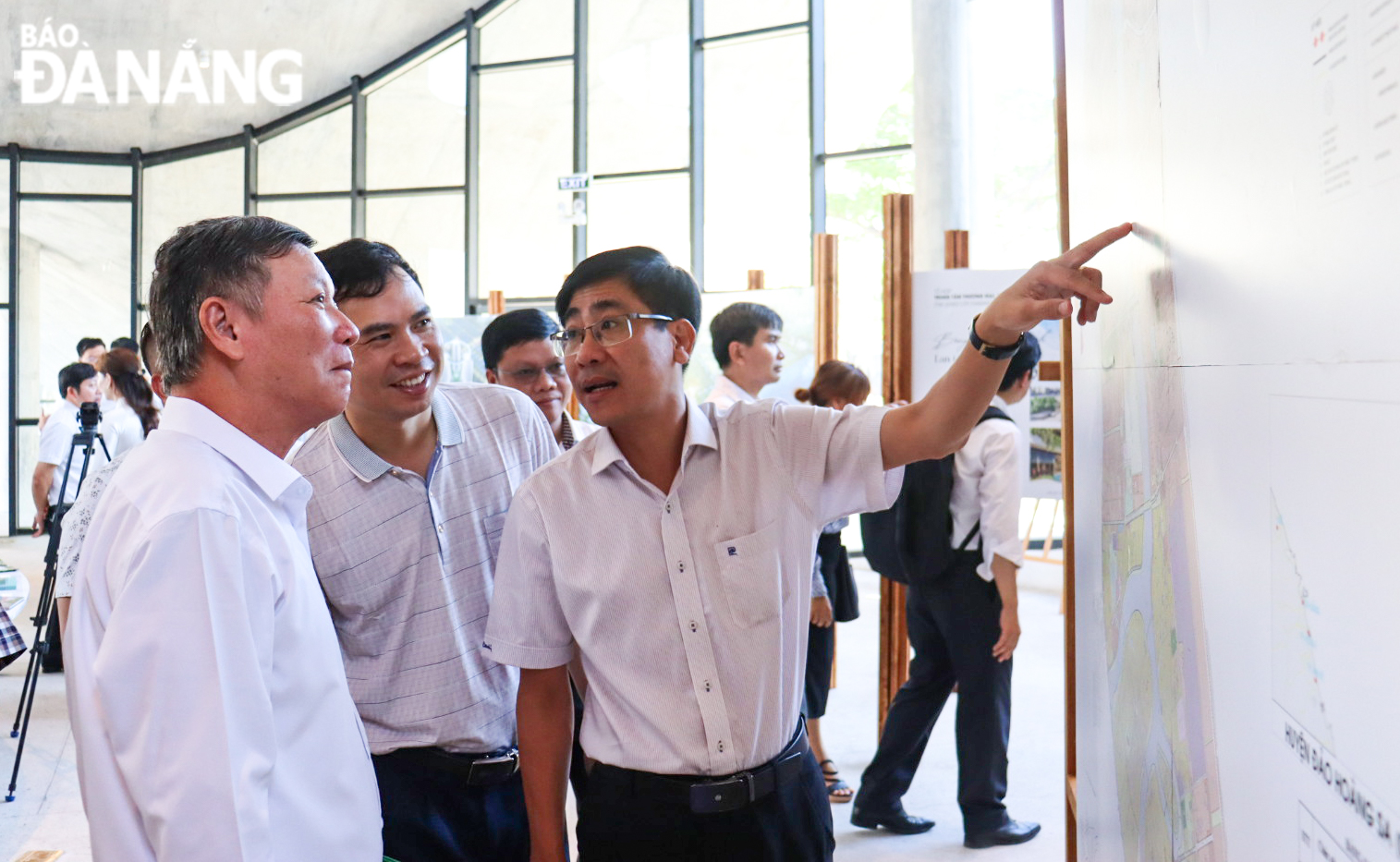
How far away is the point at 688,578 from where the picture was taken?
1.67 metres

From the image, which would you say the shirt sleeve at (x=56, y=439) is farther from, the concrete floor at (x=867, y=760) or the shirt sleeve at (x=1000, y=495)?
the shirt sleeve at (x=1000, y=495)

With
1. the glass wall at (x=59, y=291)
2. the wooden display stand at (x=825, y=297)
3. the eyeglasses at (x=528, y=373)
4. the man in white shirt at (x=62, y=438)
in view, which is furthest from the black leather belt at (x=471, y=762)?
the glass wall at (x=59, y=291)

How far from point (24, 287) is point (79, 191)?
1.19 metres

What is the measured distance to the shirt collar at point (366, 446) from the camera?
181 cm

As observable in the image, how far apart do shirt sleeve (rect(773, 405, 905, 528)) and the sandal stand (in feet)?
8.41

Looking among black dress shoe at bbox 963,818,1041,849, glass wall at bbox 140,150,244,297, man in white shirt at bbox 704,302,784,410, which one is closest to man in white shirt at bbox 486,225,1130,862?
black dress shoe at bbox 963,818,1041,849

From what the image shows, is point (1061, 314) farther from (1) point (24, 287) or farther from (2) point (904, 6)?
(1) point (24, 287)

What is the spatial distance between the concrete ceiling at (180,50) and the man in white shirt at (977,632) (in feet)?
29.3

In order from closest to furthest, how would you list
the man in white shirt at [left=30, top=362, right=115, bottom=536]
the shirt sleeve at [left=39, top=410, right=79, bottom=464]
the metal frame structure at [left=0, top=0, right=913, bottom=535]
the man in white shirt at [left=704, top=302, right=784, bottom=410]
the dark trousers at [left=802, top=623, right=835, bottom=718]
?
the dark trousers at [left=802, top=623, right=835, bottom=718] < the man in white shirt at [left=704, top=302, right=784, bottom=410] < the man in white shirt at [left=30, top=362, right=115, bottom=536] < the shirt sleeve at [left=39, top=410, right=79, bottom=464] < the metal frame structure at [left=0, top=0, right=913, bottom=535]

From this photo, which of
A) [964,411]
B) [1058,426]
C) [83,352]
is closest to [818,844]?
[964,411]

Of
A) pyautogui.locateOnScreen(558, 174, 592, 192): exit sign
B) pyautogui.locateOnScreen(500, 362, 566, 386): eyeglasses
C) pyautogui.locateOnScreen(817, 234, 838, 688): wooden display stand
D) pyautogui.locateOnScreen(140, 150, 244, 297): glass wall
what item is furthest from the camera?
pyautogui.locateOnScreen(140, 150, 244, 297): glass wall

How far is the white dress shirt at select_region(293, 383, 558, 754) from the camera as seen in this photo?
176cm

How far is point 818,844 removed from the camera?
1746 mm

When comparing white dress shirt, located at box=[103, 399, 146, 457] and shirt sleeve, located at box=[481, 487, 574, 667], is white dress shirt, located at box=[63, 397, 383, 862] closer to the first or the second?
shirt sleeve, located at box=[481, 487, 574, 667]
